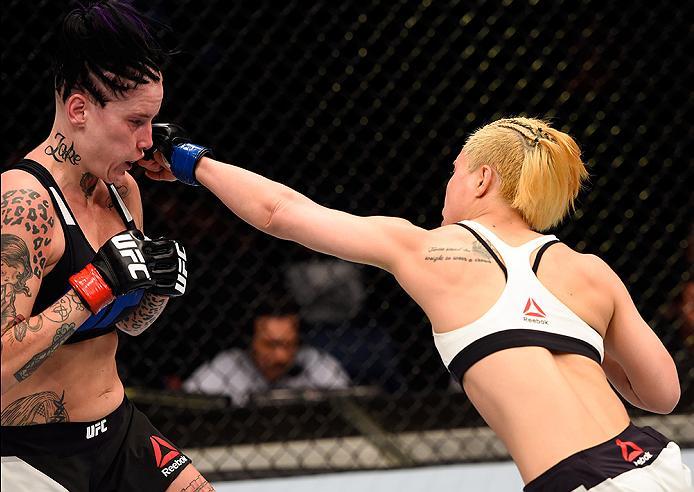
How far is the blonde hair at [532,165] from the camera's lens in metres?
1.55

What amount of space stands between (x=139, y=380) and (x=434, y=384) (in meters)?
1.05

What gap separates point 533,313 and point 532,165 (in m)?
0.25

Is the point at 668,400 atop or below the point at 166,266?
atop

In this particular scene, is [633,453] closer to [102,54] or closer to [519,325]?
[519,325]

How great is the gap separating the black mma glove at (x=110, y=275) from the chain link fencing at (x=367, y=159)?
66.8 inches

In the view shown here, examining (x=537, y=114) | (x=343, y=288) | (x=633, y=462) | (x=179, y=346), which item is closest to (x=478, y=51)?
(x=537, y=114)

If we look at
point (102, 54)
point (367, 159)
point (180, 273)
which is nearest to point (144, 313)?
point (180, 273)

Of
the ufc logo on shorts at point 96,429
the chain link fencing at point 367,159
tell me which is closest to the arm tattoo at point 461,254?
the ufc logo on shorts at point 96,429

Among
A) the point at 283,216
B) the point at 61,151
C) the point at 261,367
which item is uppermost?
the point at 283,216

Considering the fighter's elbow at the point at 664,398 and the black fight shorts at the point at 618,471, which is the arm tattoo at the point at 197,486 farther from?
the fighter's elbow at the point at 664,398

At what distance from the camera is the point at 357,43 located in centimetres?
332

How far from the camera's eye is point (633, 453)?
56.2 inches

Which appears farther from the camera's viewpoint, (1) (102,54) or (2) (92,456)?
(2) (92,456)

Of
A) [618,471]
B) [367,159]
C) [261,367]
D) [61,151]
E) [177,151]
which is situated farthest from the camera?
[367,159]
